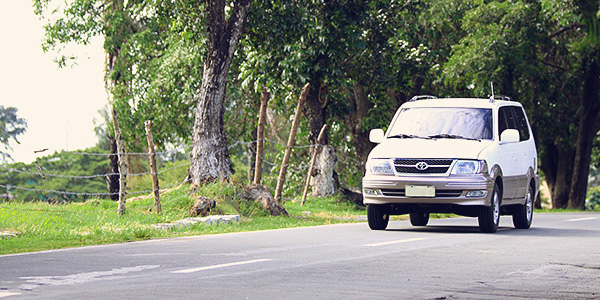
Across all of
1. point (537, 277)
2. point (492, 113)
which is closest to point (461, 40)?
point (492, 113)

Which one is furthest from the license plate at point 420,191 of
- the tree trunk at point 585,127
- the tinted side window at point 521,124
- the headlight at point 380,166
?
the tree trunk at point 585,127

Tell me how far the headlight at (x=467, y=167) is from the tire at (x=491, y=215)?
0.60m

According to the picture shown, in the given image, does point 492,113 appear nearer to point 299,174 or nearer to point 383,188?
point 383,188

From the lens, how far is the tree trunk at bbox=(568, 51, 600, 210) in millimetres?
34125

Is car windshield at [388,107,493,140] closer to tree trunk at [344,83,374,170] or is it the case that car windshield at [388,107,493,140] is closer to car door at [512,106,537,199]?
car door at [512,106,537,199]

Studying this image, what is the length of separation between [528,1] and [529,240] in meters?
19.6

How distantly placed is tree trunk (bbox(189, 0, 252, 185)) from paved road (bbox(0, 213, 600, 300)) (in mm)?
5733

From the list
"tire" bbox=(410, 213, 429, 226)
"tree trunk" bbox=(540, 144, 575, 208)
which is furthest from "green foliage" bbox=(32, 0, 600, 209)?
"tire" bbox=(410, 213, 429, 226)

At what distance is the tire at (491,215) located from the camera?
13.9 metres

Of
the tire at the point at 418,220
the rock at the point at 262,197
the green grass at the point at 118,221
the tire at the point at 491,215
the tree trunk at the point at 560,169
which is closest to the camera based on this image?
the green grass at the point at 118,221

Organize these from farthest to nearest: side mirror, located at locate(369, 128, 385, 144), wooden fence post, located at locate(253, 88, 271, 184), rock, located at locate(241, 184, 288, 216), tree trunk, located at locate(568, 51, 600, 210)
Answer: tree trunk, located at locate(568, 51, 600, 210), wooden fence post, located at locate(253, 88, 271, 184), rock, located at locate(241, 184, 288, 216), side mirror, located at locate(369, 128, 385, 144)

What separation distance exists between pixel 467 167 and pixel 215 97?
7.55 metres

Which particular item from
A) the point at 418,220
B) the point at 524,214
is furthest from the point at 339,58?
the point at 524,214

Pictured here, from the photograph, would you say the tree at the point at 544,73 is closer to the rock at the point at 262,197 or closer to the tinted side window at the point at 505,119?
the tinted side window at the point at 505,119
